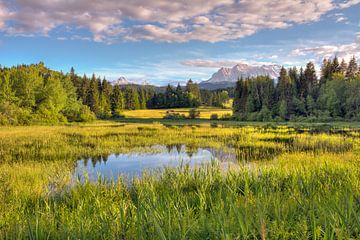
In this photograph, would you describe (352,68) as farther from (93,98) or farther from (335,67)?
(93,98)

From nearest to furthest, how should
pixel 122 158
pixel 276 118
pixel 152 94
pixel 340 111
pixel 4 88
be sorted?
pixel 122 158, pixel 4 88, pixel 340 111, pixel 276 118, pixel 152 94

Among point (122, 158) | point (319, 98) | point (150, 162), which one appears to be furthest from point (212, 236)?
point (319, 98)

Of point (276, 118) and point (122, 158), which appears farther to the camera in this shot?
point (276, 118)

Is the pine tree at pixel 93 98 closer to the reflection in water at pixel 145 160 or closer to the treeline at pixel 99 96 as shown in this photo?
the treeline at pixel 99 96

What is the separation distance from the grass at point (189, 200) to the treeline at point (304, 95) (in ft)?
142

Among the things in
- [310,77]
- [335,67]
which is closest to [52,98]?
[310,77]

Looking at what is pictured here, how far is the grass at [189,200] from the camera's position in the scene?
108 inches

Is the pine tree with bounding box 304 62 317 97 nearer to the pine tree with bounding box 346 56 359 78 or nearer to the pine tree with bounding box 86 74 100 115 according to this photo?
the pine tree with bounding box 346 56 359 78

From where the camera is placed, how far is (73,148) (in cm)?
2256

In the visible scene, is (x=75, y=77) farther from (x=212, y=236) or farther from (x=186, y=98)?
(x=212, y=236)

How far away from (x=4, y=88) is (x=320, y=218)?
67.8 meters

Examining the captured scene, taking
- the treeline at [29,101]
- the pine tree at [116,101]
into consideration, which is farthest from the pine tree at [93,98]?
the treeline at [29,101]

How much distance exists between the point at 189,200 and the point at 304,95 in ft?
246

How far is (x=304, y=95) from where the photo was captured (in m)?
74.2
